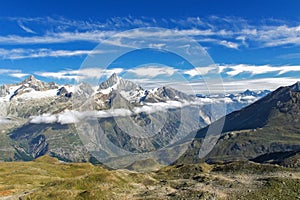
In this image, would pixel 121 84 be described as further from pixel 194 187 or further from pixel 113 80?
pixel 194 187

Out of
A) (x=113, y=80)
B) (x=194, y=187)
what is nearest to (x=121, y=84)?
(x=113, y=80)

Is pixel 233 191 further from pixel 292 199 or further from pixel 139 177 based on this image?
pixel 139 177

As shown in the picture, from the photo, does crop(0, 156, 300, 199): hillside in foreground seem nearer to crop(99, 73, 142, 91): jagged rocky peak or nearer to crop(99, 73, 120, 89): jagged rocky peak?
crop(99, 73, 142, 91): jagged rocky peak

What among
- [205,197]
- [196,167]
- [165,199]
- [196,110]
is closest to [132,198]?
[165,199]

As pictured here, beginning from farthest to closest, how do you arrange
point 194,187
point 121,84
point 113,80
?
point 113,80
point 194,187
point 121,84

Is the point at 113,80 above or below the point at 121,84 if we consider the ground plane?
above

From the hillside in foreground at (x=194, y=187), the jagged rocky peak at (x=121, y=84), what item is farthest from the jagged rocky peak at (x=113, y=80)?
the hillside in foreground at (x=194, y=187)

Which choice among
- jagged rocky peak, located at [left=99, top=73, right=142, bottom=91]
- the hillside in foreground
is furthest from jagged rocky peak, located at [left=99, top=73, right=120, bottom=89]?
the hillside in foreground

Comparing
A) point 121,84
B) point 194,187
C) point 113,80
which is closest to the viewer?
point 121,84

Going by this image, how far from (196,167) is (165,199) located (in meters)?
90.4

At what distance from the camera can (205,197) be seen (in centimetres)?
7562

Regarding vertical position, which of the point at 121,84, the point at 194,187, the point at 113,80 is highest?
the point at 113,80

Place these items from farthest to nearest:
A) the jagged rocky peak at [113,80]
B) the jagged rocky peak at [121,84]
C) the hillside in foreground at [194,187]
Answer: the jagged rocky peak at [113,80] < the jagged rocky peak at [121,84] < the hillside in foreground at [194,187]

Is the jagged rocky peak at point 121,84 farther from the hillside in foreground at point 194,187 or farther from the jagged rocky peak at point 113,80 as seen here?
the hillside in foreground at point 194,187
